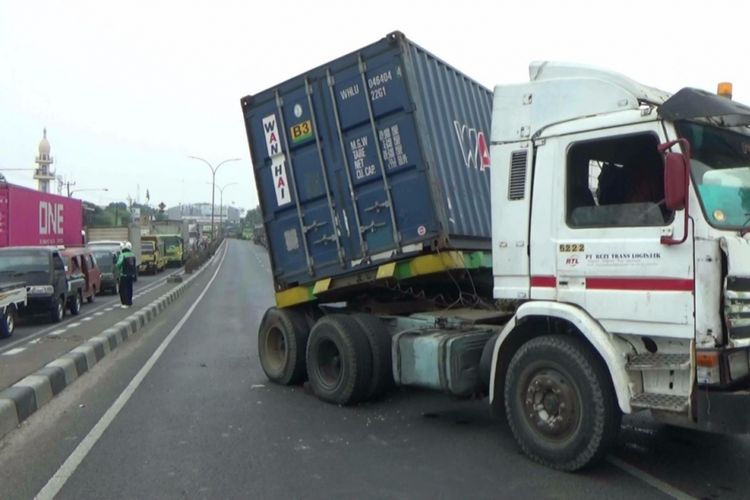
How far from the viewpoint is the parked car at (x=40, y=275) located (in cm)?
1498

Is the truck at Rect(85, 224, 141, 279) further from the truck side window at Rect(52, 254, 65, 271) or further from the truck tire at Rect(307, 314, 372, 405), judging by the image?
the truck tire at Rect(307, 314, 372, 405)

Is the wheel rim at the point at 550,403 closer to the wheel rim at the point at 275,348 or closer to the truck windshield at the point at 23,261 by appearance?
the wheel rim at the point at 275,348

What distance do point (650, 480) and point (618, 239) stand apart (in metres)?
1.63

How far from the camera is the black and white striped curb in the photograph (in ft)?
21.5

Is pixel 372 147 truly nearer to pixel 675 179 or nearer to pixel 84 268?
pixel 675 179

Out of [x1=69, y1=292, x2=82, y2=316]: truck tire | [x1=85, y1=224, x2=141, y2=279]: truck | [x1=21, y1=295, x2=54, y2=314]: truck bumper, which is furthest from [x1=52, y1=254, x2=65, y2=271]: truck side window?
[x1=85, y1=224, x2=141, y2=279]: truck

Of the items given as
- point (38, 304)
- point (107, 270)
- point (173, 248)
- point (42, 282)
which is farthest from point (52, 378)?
point (173, 248)

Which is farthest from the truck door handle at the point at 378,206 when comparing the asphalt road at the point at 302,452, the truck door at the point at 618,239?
the truck door at the point at 618,239

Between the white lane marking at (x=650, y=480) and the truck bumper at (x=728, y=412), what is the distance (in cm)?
57

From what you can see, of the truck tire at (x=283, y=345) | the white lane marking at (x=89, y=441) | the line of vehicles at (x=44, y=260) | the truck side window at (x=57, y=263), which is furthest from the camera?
the truck side window at (x=57, y=263)

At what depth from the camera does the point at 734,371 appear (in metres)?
4.16

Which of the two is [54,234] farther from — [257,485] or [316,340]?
[257,485]

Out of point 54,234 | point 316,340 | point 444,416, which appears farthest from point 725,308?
point 54,234

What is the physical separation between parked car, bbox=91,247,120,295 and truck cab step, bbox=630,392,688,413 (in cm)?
2310
